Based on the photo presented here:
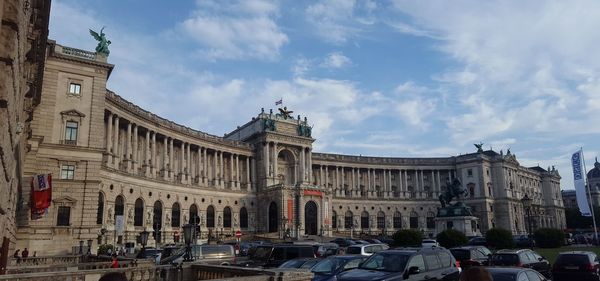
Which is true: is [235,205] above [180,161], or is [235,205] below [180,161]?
below

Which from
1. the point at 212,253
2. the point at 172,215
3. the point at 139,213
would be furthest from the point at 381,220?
the point at 212,253

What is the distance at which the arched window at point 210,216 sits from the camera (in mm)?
80000

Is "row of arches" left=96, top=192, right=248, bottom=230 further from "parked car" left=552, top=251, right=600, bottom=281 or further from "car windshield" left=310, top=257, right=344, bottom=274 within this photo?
"parked car" left=552, top=251, right=600, bottom=281

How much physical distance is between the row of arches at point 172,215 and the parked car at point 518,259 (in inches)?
1288

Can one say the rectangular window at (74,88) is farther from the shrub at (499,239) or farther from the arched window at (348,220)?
the arched window at (348,220)

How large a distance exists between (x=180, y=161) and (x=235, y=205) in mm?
14396

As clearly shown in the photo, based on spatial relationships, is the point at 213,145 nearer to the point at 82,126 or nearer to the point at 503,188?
the point at 82,126

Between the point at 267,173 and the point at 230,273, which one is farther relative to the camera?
the point at 267,173

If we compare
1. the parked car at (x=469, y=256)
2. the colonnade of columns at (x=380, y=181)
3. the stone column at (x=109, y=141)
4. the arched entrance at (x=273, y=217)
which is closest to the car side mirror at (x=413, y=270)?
the parked car at (x=469, y=256)

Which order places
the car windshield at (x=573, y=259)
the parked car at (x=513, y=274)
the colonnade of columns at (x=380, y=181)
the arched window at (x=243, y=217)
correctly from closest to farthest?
1. the parked car at (x=513, y=274)
2. the car windshield at (x=573, y=259)
3. the arched window at (x=243, y=217)
4. the colonnade of columns at (x=380, y=181)

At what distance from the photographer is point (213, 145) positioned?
8462 cm

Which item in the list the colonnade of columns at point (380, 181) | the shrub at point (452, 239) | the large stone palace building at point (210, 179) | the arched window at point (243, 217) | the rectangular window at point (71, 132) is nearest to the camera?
the shrub at point (452, 239)

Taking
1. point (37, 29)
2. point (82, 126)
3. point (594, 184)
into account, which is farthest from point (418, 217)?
point (594, 184)

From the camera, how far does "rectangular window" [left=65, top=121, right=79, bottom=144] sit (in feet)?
150
